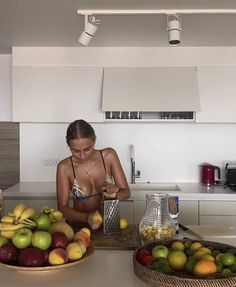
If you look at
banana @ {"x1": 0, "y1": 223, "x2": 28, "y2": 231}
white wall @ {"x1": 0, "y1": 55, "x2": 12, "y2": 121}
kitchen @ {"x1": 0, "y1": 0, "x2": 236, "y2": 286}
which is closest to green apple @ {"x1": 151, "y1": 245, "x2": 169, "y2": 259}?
banana @ {"x1": 0, "y1": 223, "x2": 28, "y2": 231}

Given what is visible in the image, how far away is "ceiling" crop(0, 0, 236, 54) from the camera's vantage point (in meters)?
2.48

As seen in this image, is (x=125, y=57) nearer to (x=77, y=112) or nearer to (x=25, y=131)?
(x=77, y=112)

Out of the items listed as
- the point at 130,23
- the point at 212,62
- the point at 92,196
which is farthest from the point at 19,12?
the point at 212,62

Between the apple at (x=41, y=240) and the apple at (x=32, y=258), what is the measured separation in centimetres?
2

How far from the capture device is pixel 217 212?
3.34 meters

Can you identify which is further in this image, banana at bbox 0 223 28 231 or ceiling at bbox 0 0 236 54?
ceiling at bbox 0 0 236 54

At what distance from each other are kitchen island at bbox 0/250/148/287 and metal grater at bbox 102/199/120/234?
36cm

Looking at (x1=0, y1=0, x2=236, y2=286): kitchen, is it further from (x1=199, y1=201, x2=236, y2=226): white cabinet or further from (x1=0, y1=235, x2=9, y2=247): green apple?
(x1=0, y1=235, x2=9, y2=247): green apple

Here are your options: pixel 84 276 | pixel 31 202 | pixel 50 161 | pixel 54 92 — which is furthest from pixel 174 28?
pixel 50 161

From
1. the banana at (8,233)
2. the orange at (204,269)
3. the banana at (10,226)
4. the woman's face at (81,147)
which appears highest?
the woman's face at (81,147)

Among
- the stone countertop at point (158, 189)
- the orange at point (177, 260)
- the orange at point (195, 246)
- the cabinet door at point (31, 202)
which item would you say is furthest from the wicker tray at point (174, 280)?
the cabinet door at point (31, 202)

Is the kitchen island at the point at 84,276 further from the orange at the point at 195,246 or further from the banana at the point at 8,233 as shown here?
the orange at the point at 195,246

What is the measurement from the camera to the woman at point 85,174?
7.67 feet

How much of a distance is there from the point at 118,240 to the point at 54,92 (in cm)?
227
